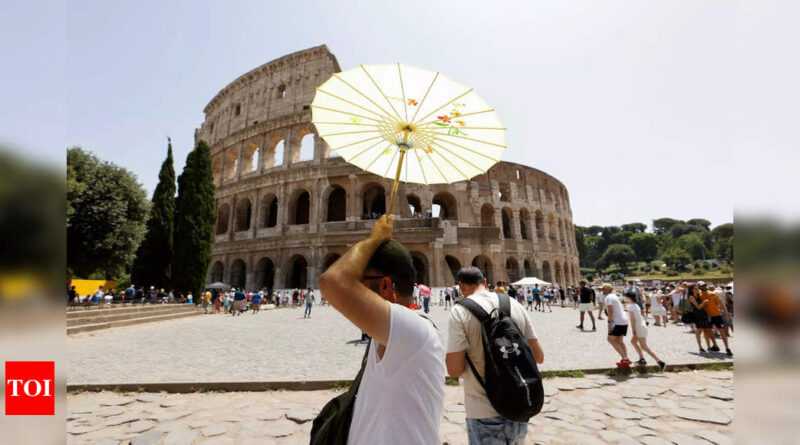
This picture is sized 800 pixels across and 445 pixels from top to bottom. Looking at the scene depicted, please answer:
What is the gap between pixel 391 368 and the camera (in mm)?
1132

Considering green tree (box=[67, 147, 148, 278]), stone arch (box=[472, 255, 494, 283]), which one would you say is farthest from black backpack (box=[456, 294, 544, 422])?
stone arch (box=[472, 255, 494, 283])

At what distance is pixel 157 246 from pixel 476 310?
1035 inches

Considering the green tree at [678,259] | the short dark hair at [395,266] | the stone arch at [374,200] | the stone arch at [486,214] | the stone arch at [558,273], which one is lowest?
the green tree at [678,259]

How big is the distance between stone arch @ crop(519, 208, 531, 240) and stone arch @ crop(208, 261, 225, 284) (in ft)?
87.4

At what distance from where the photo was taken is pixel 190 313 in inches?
650

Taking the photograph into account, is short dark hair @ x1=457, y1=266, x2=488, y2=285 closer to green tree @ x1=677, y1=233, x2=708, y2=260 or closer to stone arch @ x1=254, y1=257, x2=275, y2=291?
stone arch @ x1=254, y1=257, x2=275, y2=291

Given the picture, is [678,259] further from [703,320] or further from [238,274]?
[238,274]

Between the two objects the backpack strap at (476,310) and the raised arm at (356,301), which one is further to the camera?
the backpack strap at (476,310)

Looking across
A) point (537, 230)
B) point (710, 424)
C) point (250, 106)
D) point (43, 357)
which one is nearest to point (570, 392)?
point (710, 424)

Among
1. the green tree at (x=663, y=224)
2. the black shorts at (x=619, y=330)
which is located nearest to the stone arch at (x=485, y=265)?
the black shorts at (x=619, y=330)

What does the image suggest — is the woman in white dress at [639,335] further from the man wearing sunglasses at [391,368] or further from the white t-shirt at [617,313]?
the man wearing sunglasses at [391,368]

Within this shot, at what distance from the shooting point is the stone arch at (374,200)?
27438mm

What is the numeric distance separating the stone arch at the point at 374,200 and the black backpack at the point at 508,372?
25.1 meters

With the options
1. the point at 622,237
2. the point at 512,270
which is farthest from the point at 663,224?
the point at 512,270
